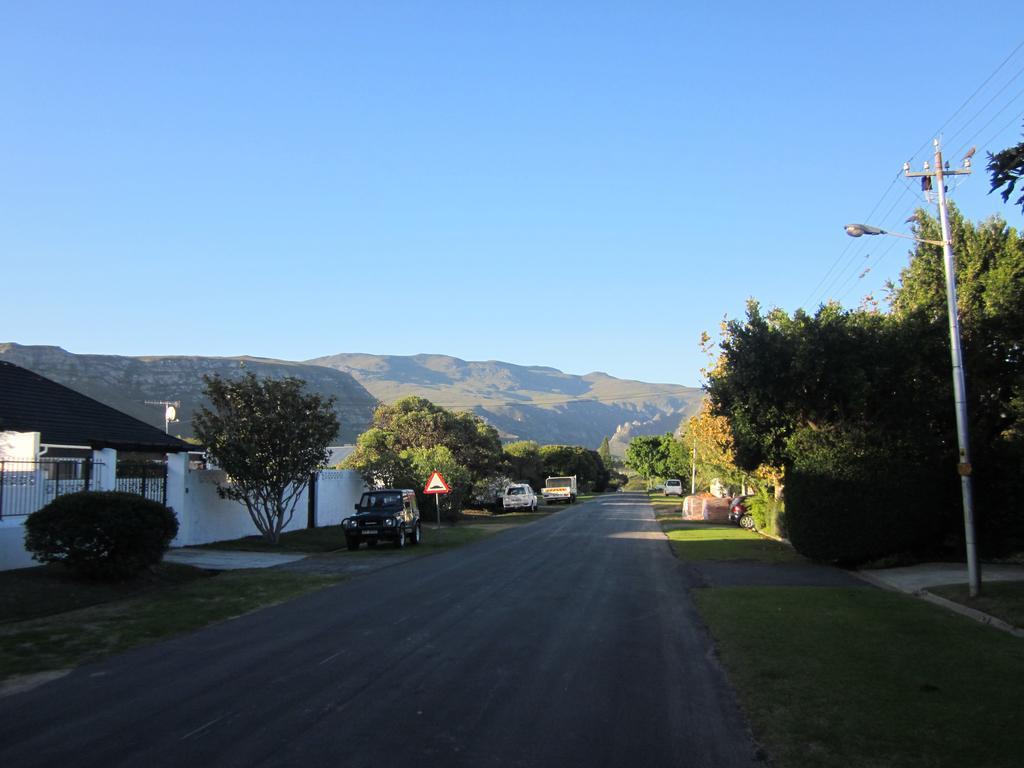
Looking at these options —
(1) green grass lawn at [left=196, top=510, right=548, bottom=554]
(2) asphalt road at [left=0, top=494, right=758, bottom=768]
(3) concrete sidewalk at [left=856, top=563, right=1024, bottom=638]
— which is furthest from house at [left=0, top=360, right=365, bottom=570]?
(3) concrete sidewalk at [left=856, top=563, right=1024, bottom=638]

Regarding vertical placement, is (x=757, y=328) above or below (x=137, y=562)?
above

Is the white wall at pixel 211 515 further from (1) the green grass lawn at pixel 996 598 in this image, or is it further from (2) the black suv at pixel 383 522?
(1) the green grass lawn at pixel 996 598

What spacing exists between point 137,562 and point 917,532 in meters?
16.5

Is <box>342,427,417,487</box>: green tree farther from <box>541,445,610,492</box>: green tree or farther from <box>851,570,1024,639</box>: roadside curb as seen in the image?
<box>541,445,610,492</box>: green tree

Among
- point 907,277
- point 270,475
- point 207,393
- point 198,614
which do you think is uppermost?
point 907,277

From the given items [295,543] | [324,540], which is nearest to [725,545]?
[324,540]

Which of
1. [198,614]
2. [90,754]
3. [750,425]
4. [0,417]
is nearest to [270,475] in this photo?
[0,417]

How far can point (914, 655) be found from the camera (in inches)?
348

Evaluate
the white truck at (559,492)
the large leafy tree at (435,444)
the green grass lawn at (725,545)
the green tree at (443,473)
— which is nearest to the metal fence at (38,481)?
the green grass lawn at (725,545)

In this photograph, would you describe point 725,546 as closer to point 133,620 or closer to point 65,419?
point 133,620

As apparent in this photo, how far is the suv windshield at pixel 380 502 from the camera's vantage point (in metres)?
26.1

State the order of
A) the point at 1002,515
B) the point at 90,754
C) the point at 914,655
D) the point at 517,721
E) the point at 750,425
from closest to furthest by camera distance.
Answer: the point at 90,754 → the point at 517,721 → the point at 914,655 → the point at 1002,515 → the point at 750,425

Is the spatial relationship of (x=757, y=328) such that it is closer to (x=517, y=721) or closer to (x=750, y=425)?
(x=750, y=425)

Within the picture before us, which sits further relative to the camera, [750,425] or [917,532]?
[750,425]
